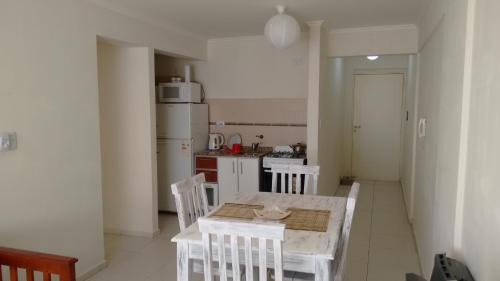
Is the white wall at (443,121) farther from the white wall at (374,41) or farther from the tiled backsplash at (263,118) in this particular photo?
the tiled backsplash at (263,118)

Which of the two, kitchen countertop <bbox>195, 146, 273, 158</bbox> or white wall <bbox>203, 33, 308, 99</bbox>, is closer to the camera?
kitchen countertop <bbox>195, 146, 273, 158</bbox>

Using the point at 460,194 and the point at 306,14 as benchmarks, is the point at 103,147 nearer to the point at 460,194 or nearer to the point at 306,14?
the point at 306,14

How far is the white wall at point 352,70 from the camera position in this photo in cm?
637

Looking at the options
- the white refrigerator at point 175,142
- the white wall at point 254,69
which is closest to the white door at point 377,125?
the white wall at point 254,69

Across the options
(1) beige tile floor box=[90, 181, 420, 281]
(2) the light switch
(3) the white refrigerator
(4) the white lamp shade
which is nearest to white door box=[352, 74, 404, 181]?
(1) beige tile floor box=[90, 181, 420, 281]

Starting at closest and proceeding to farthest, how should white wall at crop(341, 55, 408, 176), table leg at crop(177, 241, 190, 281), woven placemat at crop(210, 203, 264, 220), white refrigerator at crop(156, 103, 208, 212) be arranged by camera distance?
table leg at crop(177, 241, 190, 281), woven placemat at crop(210, 203, 264, 220), white refrigerator at crop(156, 103, 208, 212), white wall at crop(341, 55, 408, 176)

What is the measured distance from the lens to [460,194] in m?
1.67

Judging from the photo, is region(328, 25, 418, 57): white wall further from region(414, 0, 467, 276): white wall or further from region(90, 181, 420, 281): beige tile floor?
region(90, 181, 420, 281): beige tile floor

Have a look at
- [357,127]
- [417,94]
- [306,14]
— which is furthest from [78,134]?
[357,127]

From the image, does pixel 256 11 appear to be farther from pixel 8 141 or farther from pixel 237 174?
pixel 8 141

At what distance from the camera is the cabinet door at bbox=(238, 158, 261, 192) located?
442 centimetres

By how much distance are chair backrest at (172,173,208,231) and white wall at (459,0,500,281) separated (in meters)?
1.54

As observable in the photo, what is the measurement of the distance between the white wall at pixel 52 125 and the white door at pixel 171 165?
158cm

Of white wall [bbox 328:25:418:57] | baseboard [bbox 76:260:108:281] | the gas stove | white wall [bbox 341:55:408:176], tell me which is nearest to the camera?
baseboard [bbox 76:260:108:281]
